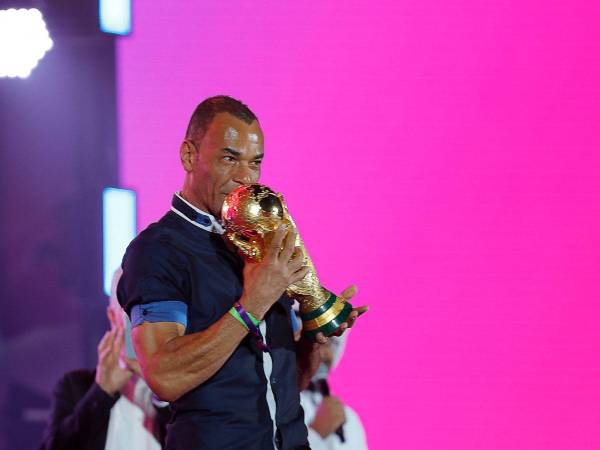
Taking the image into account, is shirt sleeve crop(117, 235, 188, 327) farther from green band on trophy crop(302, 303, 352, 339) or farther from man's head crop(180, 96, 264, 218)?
green band on trophy crop(302, 303, 352, 339)

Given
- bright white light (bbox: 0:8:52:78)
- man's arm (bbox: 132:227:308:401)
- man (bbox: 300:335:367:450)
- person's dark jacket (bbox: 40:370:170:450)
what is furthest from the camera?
bright white light (bbox: 0:8:52:78)

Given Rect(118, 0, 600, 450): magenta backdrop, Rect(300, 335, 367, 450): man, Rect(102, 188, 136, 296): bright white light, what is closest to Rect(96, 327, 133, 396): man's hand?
Rect(102, 188, 136, 296): bright white light

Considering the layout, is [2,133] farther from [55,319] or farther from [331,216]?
[331,216]

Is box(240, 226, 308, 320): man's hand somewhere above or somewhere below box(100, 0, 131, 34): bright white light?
below

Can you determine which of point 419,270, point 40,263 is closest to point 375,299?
point 419,270

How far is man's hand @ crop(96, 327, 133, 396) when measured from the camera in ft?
10.1

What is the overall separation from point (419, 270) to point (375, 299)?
0.21m

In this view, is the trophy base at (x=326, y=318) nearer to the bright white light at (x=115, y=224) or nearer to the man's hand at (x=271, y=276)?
the man's hand at (x=271, y=276)

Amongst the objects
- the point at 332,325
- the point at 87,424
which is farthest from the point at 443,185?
the point at 332,325

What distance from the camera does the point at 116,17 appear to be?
11.3 feet

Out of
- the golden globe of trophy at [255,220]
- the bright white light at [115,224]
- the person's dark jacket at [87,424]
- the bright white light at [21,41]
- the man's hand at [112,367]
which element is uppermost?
the bright white light at [21,41]

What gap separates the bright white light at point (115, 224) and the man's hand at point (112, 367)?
1.31ft

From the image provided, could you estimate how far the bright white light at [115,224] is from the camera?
135 inches

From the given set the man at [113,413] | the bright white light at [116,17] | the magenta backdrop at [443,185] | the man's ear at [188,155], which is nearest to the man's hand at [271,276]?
the man's ear at [188,155]
